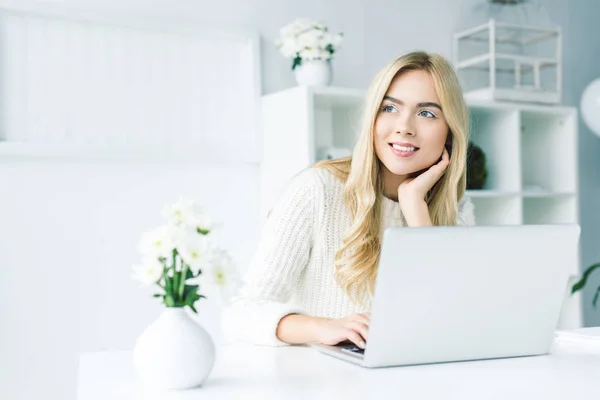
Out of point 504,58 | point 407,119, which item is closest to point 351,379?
point 407,119

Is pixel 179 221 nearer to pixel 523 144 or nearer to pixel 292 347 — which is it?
pixel 292 347

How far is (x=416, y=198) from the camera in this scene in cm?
206

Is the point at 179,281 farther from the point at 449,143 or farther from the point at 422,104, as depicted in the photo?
the point at 449,143

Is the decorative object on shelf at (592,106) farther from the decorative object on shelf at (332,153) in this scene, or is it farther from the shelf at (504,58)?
the decorative object on shelf at (332,153)

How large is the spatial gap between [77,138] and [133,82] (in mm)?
302

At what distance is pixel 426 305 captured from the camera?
134 cm

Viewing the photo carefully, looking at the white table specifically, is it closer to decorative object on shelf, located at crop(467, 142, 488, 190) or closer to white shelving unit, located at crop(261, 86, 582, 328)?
white shelving unit, located at crop(261, 86, 582, 328)

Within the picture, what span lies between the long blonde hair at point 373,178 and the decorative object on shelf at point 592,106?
1.82 meters

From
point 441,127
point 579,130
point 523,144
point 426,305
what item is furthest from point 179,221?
point 579,130

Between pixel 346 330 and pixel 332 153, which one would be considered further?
pixel 332 153

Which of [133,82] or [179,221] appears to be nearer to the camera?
[179,221]

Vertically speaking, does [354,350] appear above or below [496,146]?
below

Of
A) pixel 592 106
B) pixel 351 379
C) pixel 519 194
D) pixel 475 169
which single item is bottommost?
pixel 351 379

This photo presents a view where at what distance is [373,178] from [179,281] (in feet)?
3.14
